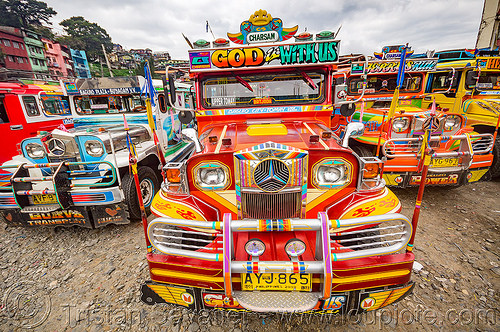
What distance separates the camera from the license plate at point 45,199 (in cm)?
350

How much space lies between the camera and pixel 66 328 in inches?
95.6

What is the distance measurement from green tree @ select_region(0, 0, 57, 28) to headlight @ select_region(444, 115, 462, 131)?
186 ft

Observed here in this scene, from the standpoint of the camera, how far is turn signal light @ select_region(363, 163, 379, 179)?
2.58m

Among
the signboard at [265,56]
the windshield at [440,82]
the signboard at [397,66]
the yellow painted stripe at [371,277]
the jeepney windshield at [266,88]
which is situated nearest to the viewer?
the yellow painted stripe at [371,277]

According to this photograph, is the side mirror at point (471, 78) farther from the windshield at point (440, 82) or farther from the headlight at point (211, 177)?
the headlight at point (211, 177)

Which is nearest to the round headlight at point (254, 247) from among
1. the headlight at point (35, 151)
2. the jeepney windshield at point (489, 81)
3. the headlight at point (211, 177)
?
the headlight at point (211, 177)

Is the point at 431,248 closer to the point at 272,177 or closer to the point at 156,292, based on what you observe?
the point at 272,177

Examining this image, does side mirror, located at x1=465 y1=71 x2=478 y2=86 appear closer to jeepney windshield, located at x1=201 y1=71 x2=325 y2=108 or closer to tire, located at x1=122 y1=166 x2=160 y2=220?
jeepney windshield, located at x1=201 y1=71 x2=325 y2=108

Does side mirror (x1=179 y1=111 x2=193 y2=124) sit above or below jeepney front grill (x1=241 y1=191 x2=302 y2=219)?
above

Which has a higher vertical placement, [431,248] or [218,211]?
[218,211]

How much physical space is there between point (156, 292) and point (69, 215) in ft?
8.65

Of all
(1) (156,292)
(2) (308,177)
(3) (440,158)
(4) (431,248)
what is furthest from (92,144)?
(3) (440,158)

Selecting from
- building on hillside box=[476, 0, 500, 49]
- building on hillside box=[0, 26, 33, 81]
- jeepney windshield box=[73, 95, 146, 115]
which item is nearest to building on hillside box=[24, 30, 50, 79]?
building on hillside box=[0, 26, 33, 81]

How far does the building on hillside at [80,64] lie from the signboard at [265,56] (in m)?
48.3
